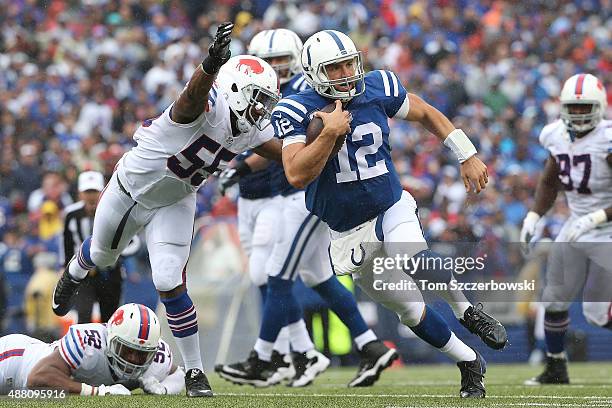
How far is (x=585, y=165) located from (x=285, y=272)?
2229 mm

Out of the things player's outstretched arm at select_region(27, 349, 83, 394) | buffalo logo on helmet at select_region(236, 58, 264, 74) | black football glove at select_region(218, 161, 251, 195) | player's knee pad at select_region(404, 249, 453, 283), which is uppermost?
buffalo logo on helmet at select_region(236, 58, 264, 74)

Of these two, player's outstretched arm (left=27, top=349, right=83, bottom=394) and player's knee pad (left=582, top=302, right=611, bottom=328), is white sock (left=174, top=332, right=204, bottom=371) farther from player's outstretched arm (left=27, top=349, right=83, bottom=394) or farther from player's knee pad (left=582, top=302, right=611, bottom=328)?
player's knee pad (left=582, top=302, right=611, bottom=328)

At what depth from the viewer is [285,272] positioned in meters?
7.42

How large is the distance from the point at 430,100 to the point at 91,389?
1012 centimetres

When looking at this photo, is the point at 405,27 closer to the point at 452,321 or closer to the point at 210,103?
the point at 452,321

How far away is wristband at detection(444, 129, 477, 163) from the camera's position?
584 cm

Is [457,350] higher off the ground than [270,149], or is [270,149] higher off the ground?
[270,149]

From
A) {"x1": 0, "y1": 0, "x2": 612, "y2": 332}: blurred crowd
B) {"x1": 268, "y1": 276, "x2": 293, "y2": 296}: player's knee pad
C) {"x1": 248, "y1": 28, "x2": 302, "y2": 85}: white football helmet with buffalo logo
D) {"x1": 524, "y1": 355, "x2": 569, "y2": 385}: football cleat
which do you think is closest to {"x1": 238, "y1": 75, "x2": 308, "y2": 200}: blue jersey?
{"x1": 248, "y1": 28, "x2": 302, "y2": 85}: white football helmet with buffalo logo

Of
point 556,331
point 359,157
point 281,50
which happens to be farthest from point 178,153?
point 556,331

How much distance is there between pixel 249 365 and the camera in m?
7.41

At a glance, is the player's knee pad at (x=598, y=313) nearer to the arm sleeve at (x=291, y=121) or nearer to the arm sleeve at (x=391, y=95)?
the arm sleeve at (x=391, y=95)

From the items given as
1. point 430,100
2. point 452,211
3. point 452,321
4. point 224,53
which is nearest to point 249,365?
point 224,53

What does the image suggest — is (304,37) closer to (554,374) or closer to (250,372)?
(554,374)

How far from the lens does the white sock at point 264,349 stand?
7.43 meters
